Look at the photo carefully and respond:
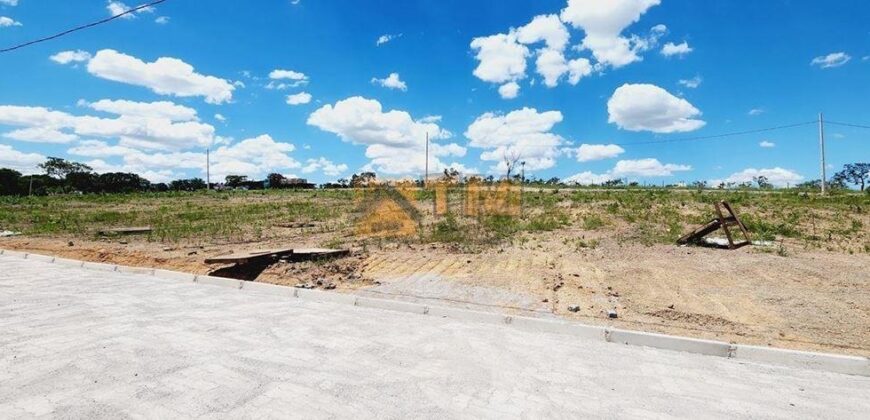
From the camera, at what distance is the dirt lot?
22.8 feet

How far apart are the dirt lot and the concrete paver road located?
156cm

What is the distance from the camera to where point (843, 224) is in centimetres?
1370

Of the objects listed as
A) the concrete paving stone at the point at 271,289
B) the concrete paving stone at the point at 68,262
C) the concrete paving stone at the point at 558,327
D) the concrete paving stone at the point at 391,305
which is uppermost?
the concrete paving stone at the point at 68,262

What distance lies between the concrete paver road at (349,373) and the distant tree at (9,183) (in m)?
71.3

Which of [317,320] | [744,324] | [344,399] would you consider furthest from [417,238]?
[344,399]

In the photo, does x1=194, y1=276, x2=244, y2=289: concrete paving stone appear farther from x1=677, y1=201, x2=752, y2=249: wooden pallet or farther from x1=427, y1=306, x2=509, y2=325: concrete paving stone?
x1=677, y1=201, x2=752, y2=249: wooden pallet

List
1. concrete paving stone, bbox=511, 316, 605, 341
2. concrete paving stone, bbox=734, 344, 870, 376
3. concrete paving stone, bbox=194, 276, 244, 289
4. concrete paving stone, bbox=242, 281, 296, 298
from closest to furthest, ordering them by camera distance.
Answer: concrete paving stone, bbox=734, 344, 870, 376 < concrete paving stone, bbox=511, 316, 605, 341 < concrete paving stone, bbox=242, 281, 296, 298 < concrete paving stone, bbox=194, 276, 244, 289

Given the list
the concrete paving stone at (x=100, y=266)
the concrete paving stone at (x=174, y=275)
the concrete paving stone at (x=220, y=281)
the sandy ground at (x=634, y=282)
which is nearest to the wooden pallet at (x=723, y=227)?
the sandy ground at (x=634, y=282)

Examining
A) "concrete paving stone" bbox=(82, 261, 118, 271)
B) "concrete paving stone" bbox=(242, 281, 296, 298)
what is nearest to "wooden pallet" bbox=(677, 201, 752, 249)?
"concrete paving stone" bbox=(242, 281, 296, 298)

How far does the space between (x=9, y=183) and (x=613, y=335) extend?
79737 mm

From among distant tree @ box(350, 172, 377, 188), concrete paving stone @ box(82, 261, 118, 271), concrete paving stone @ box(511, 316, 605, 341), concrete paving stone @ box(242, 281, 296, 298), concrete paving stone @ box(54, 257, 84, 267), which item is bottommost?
concrete paving stone @ box(511, 316, 605, 341)

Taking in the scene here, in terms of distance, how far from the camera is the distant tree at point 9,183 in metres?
59.0

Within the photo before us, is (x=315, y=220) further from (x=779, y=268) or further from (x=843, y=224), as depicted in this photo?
(x=843, y=224)

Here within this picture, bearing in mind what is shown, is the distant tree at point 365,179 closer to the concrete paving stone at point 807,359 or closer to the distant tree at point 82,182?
the concrete paving stone at point 807,359
